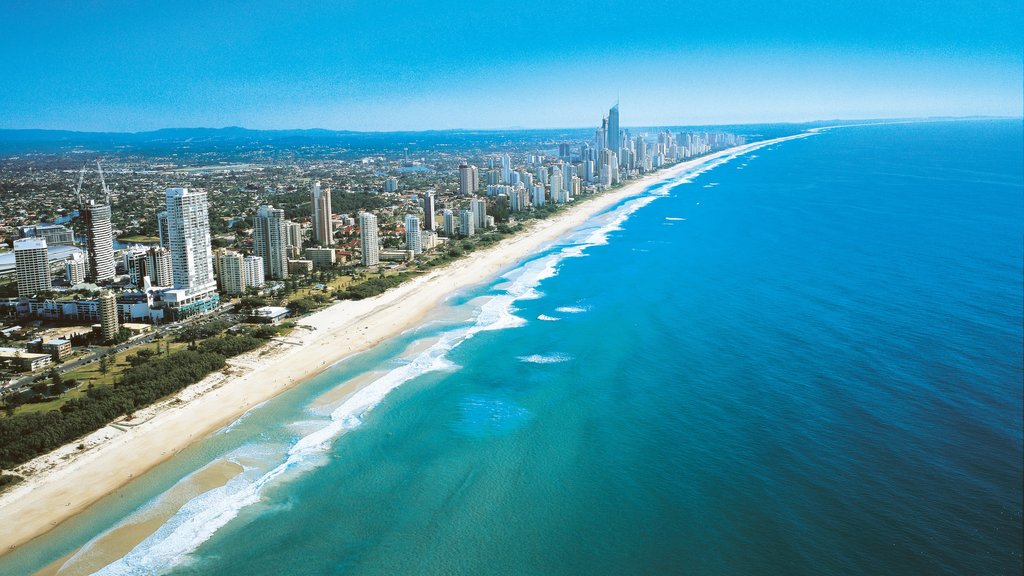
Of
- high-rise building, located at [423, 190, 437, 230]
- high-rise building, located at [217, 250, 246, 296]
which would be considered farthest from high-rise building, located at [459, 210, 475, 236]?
high-rise building, located at [217, 250, 246, 296]

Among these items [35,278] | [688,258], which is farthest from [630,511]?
[35,278]

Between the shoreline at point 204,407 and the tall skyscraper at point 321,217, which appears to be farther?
the tall skyscraper at point 321,217

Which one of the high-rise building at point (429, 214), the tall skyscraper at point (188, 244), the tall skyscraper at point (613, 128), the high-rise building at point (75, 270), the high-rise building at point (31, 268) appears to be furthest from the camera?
the tall skyscraper at point (613, 128)

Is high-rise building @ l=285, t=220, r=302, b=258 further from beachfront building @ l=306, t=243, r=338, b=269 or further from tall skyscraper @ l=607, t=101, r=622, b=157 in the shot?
tall skyscraper @ l=607, t=101, r=622, b=157

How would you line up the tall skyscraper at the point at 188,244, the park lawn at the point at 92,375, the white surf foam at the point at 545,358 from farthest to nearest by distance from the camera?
1. the tall skyscraper at the point at 188,244
2. the white surf foam at the point at 545,358
3. the park lawn at the point at 92,375

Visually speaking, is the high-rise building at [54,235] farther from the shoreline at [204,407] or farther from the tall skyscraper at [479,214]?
the tall skyscraper at [479,214]

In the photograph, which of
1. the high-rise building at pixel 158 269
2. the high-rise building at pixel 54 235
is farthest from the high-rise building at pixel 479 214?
the high-rise building at pixel 54 235

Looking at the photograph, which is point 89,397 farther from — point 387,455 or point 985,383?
point 985,383
